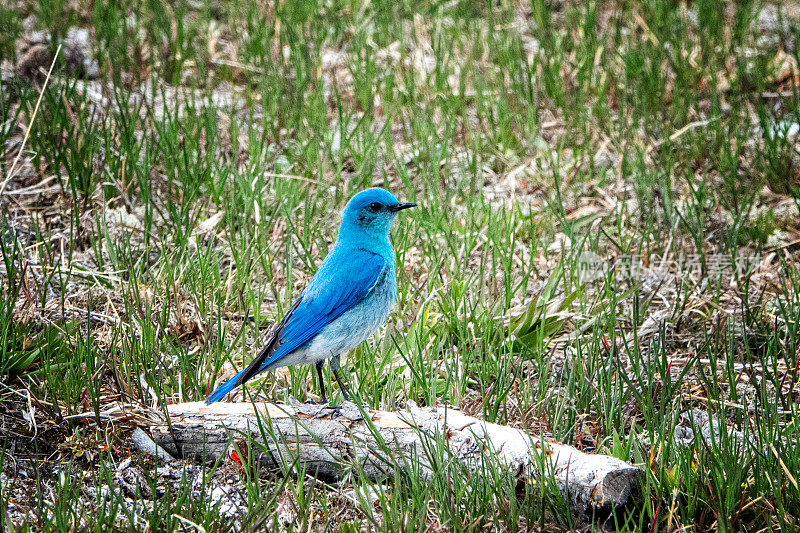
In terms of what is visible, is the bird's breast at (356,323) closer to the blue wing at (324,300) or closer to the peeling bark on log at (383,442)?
the blue wing at (324,300)

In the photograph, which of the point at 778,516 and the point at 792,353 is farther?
the point at 792,353

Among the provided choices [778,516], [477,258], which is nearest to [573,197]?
[477,258]

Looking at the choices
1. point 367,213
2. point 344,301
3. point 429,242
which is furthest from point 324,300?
point 429,242

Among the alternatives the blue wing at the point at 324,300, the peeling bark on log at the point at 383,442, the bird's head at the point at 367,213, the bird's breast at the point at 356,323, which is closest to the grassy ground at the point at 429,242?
the peeling bark on log at the point at 383,442

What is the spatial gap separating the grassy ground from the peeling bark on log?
3.3 inches

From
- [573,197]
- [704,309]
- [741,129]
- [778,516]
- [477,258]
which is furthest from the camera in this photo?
[741,129]

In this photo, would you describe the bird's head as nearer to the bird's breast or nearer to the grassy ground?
the bird's breast

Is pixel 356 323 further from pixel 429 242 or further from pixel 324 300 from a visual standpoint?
pixel 429 242

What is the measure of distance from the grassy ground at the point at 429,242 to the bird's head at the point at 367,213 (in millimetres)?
562

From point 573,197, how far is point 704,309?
1305 millimetres

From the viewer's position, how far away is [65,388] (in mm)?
3068

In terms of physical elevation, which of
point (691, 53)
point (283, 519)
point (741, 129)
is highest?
point (691, 53)

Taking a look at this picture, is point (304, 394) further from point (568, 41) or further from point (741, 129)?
point (568, 41)

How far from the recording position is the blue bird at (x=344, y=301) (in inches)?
119
